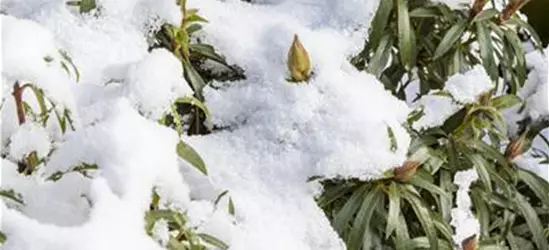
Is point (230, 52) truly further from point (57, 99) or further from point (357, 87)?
point (57, 99)

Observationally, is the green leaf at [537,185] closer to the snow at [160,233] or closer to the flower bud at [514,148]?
the flower bud at [514,148]

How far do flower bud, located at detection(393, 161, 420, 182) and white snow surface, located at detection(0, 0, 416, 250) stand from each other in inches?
0.5

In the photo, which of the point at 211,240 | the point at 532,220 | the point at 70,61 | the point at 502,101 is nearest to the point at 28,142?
the point at 70,61

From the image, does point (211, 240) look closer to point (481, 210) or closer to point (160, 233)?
point (160, 233)

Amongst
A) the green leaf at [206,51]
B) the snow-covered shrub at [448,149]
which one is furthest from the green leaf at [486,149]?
the green leaf at [206,51]

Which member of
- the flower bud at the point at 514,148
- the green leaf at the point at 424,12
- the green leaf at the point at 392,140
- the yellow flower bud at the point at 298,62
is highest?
the green leaf at the point at 424,12

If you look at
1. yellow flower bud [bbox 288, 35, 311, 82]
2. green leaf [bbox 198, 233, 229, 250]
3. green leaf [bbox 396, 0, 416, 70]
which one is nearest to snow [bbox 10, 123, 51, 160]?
green leaf [bbox 198, 233, 229, 250]

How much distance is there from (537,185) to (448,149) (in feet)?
0.80

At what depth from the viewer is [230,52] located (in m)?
1.52

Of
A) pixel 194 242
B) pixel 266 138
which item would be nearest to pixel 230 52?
pixel 266 138

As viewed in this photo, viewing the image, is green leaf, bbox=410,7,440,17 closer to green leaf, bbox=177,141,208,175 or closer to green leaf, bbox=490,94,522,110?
green leaf, bbox=490,94,522,110

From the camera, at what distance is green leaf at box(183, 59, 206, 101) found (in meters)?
1.46

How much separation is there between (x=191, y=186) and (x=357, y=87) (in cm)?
33

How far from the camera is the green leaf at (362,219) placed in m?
1.37
